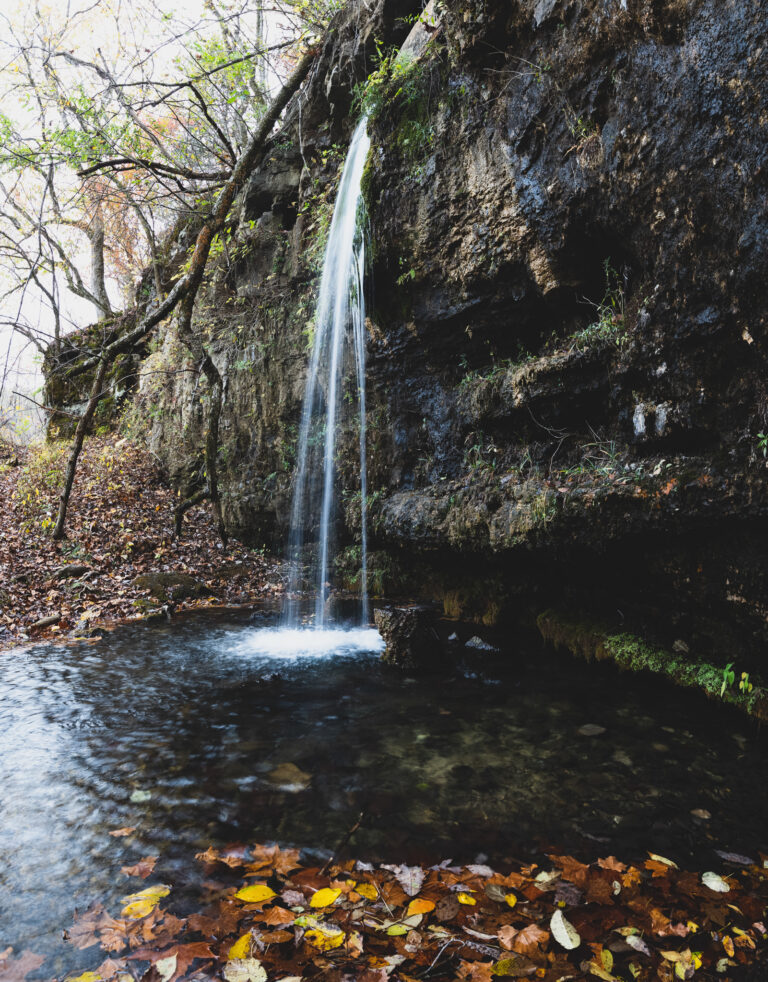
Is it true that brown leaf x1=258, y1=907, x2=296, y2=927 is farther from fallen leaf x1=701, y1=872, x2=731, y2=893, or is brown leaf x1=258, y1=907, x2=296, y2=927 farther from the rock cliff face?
the rock cliff face

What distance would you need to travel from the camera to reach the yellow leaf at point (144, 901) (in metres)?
2.35

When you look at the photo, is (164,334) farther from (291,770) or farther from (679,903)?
(679,903)

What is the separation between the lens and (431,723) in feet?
14.7

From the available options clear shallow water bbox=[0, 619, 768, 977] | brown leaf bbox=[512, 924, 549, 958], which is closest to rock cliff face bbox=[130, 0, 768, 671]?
clear shallow water bbox=[0, 619, 768, 977]

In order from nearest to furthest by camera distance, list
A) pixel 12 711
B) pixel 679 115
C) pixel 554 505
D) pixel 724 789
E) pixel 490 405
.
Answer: pixel 724 789 < pixel 679 115 < pixel 12 711 < pixel 554 505 < pixel 490 405

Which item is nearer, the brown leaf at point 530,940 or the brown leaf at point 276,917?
the brown leaf at point 530,940

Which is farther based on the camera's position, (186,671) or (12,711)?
(186,671)

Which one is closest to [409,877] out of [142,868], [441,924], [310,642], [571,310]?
[441,924]

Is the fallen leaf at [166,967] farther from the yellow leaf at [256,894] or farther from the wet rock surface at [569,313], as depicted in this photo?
the wet rock surface at [569,313]

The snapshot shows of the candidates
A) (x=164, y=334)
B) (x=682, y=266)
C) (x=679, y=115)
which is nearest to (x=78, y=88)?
(x=164, y=334)

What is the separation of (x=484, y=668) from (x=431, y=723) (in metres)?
1.56

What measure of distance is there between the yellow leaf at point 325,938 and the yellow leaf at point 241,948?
0.76ft

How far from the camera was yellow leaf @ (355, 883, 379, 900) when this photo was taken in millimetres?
2443

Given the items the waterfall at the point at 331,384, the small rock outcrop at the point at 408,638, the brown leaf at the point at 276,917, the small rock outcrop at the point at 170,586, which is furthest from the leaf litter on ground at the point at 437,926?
the small rock outcrop at the point at 170,586
